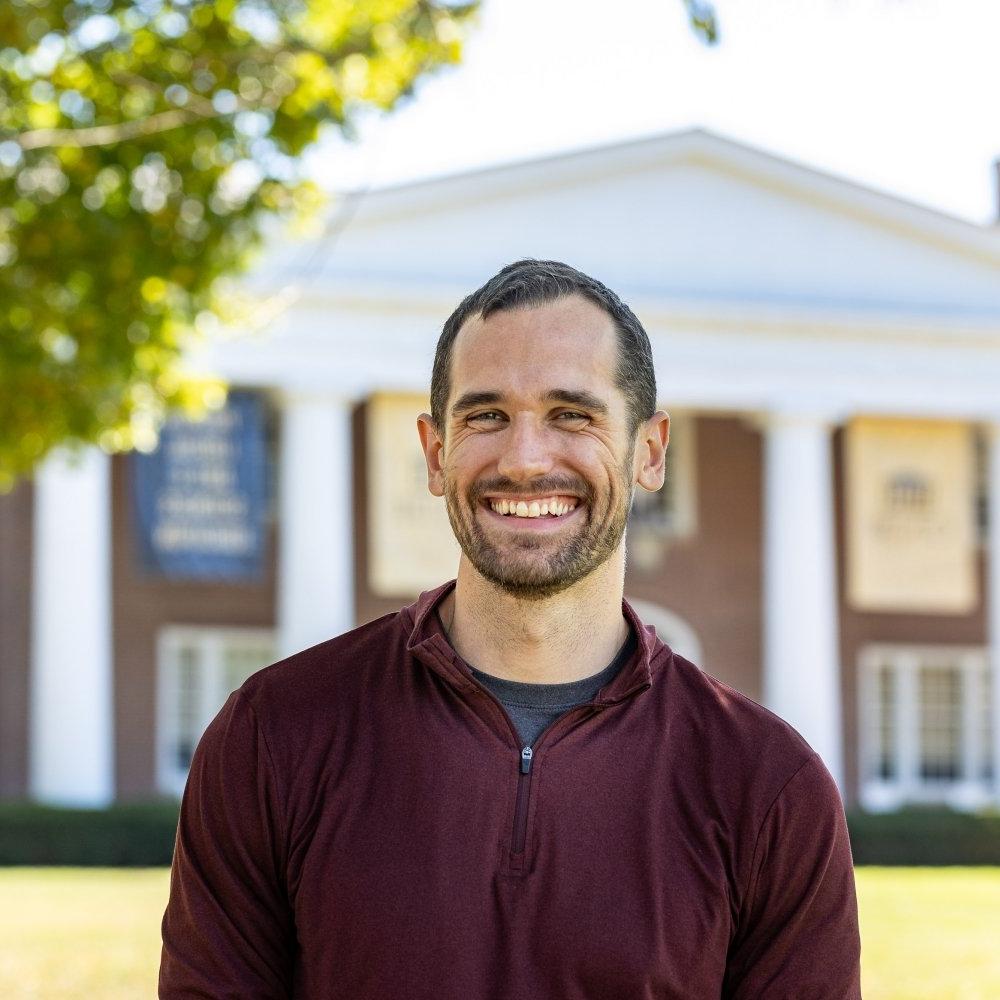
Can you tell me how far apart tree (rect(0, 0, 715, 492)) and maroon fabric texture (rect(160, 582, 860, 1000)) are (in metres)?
6.83

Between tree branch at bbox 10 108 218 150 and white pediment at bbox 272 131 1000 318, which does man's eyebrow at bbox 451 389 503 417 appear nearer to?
tree branch at bbox 10 108 218 150

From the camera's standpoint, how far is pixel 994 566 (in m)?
28.4

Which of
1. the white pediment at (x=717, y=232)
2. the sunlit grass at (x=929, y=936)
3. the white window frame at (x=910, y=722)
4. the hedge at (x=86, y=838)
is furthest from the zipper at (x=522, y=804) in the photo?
the white window frame at (x=910, y=722)

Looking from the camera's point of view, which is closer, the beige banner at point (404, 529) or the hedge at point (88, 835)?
the hedge at point (88, 835)

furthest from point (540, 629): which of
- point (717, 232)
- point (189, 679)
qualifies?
point (717, 232)

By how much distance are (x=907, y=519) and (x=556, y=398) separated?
24170mm

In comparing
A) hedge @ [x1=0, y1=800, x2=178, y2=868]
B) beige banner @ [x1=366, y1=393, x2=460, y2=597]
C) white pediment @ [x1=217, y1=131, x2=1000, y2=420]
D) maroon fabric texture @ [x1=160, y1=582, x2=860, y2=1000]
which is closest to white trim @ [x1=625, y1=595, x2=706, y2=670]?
white pediment @ [x1=217, y1=131, x2=1000, y2=420]

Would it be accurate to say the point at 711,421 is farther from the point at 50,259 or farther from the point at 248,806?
the point at 248,806

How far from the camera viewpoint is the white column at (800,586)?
26.5 metres

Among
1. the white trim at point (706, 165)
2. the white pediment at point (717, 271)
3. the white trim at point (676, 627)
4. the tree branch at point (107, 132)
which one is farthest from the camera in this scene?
the white trim at point (676, 627)

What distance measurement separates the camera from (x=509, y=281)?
3.00 metres

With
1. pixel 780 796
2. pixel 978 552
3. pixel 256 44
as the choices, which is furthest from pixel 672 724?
pixel 978 552

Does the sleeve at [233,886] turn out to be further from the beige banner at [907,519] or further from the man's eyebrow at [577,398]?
the beige banner at [907,519]

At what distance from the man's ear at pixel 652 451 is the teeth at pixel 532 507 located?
199 millimetres
